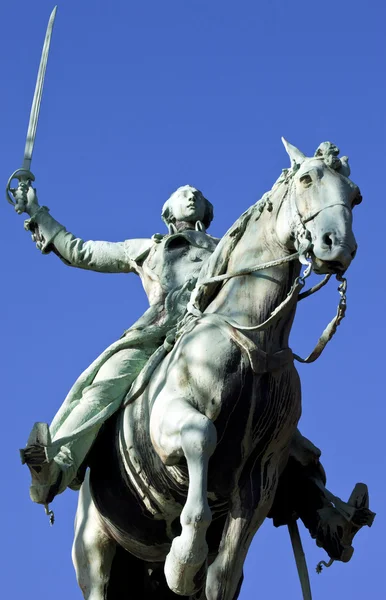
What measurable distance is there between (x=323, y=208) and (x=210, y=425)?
68.7 inches

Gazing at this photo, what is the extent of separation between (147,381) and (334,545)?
214cm

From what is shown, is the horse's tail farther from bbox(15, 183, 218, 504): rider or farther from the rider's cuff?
the rider's cuff

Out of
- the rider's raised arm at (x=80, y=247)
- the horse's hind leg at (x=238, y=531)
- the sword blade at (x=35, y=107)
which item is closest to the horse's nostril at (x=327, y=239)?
the horse's hind leg at (x=238, y=531)

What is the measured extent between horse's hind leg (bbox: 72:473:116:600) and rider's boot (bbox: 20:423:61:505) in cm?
91

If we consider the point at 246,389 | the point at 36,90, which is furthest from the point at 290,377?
the point at 36,90

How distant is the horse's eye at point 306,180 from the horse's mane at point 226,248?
1.06 ft

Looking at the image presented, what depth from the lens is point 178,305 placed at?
1358 cm

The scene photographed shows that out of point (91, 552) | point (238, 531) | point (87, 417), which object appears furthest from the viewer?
point (91, 552)

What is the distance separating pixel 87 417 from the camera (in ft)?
42.1

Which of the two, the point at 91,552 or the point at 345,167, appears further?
the point at 91,552

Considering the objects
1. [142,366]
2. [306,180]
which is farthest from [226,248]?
[142,366]

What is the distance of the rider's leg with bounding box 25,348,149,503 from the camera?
12.4 meters

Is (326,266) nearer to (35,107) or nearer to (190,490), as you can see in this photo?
(190,490)

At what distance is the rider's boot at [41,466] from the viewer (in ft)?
39.9
